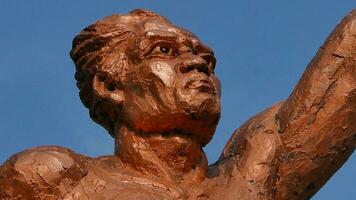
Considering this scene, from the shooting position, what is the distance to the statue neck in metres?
8.52

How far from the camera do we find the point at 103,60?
876 cm

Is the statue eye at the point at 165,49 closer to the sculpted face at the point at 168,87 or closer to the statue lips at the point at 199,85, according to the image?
the sculpted face at the point at 168,87

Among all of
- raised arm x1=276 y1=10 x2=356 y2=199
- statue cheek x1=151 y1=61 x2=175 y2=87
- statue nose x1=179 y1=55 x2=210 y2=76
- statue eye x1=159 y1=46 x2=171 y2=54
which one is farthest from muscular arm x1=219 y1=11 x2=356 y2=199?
statue eye x1=159 y1=46 x2=171 y2=54

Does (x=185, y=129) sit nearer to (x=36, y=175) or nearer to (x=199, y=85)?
(x=199, y=85)

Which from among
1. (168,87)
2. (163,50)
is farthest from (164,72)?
(163,50)

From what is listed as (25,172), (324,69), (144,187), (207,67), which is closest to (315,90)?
(324,69)

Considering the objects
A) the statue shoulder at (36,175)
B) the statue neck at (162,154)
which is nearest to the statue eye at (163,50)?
the statue neck at (162,154)

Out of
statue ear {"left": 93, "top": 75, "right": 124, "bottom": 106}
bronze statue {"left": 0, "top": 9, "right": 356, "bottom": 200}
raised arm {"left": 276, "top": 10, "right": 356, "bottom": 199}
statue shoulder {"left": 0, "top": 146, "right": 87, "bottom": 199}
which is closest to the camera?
statue shoulder {"left": 0, "top": 146, "right": 87, "bottom": 199}

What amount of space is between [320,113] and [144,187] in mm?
1209

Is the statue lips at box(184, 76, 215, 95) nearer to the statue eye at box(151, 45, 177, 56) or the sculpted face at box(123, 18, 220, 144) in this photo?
the sculpted face at box(123, 18, 220, 144)

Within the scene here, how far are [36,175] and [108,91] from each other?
0.87 meters

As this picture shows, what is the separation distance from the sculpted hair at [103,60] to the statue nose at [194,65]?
0.41 meters

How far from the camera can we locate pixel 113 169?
8531 mm

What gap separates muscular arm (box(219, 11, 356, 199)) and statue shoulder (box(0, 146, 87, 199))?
114 centimetres
